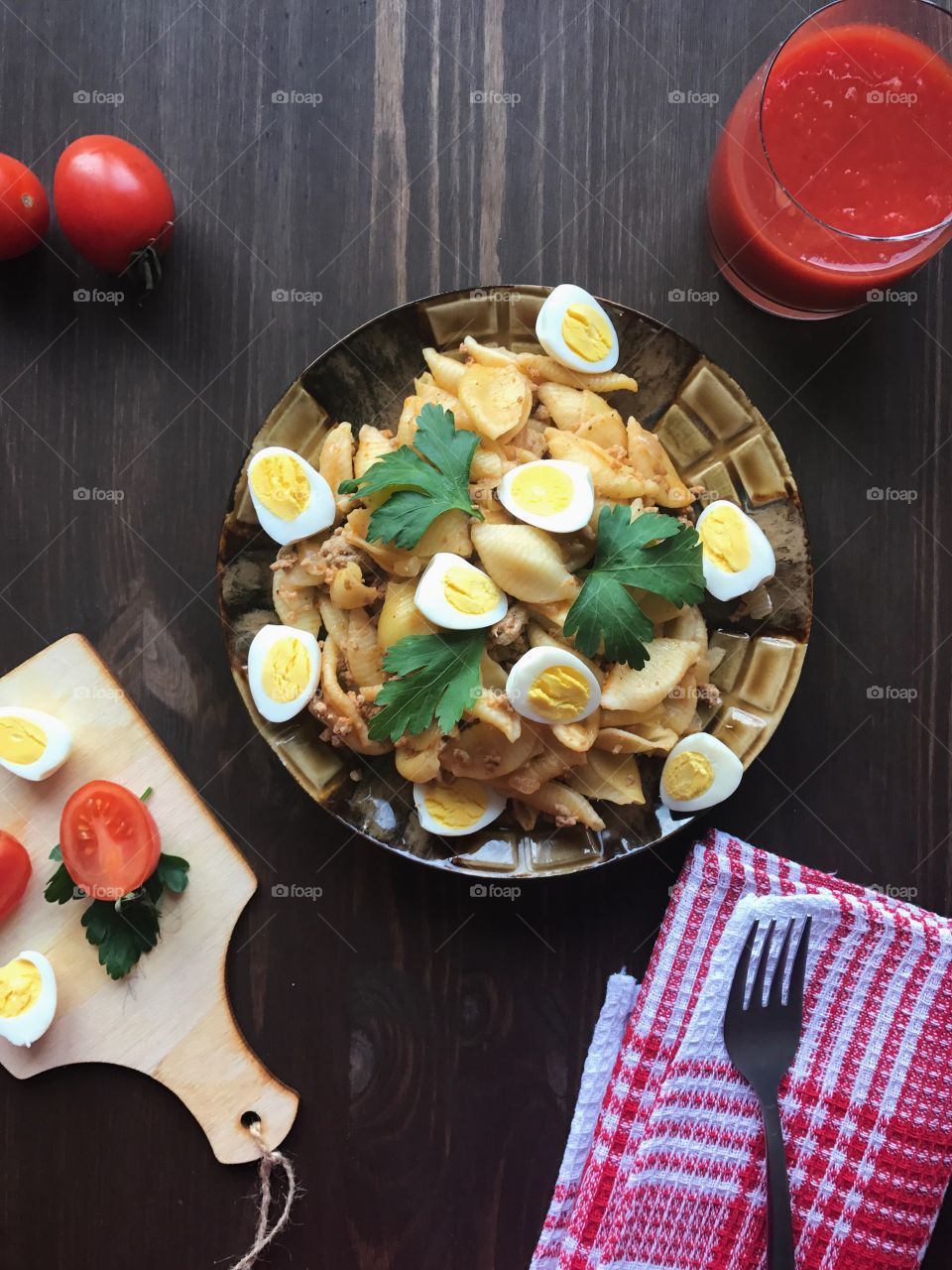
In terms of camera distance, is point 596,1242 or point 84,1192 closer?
point 596,1242

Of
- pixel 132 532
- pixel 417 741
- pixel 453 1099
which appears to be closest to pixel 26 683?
pixel 132 532

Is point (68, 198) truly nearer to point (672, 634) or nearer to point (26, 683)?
point (26, 683)

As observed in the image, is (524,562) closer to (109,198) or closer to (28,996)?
(109,198)

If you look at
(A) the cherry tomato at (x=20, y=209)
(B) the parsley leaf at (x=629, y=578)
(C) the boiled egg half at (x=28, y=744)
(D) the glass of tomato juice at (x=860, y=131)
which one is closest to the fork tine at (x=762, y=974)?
(B) the parsley leaf at (x=629, y=578)

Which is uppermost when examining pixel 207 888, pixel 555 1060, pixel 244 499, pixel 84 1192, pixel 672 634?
pixel 244 499

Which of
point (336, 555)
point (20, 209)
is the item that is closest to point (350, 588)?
point (336, 555)

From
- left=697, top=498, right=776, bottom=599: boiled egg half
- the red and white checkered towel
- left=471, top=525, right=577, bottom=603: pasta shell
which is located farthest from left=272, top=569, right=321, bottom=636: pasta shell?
the red and white checkered towel

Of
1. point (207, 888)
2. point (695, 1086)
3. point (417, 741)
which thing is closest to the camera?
point (417, 741)
